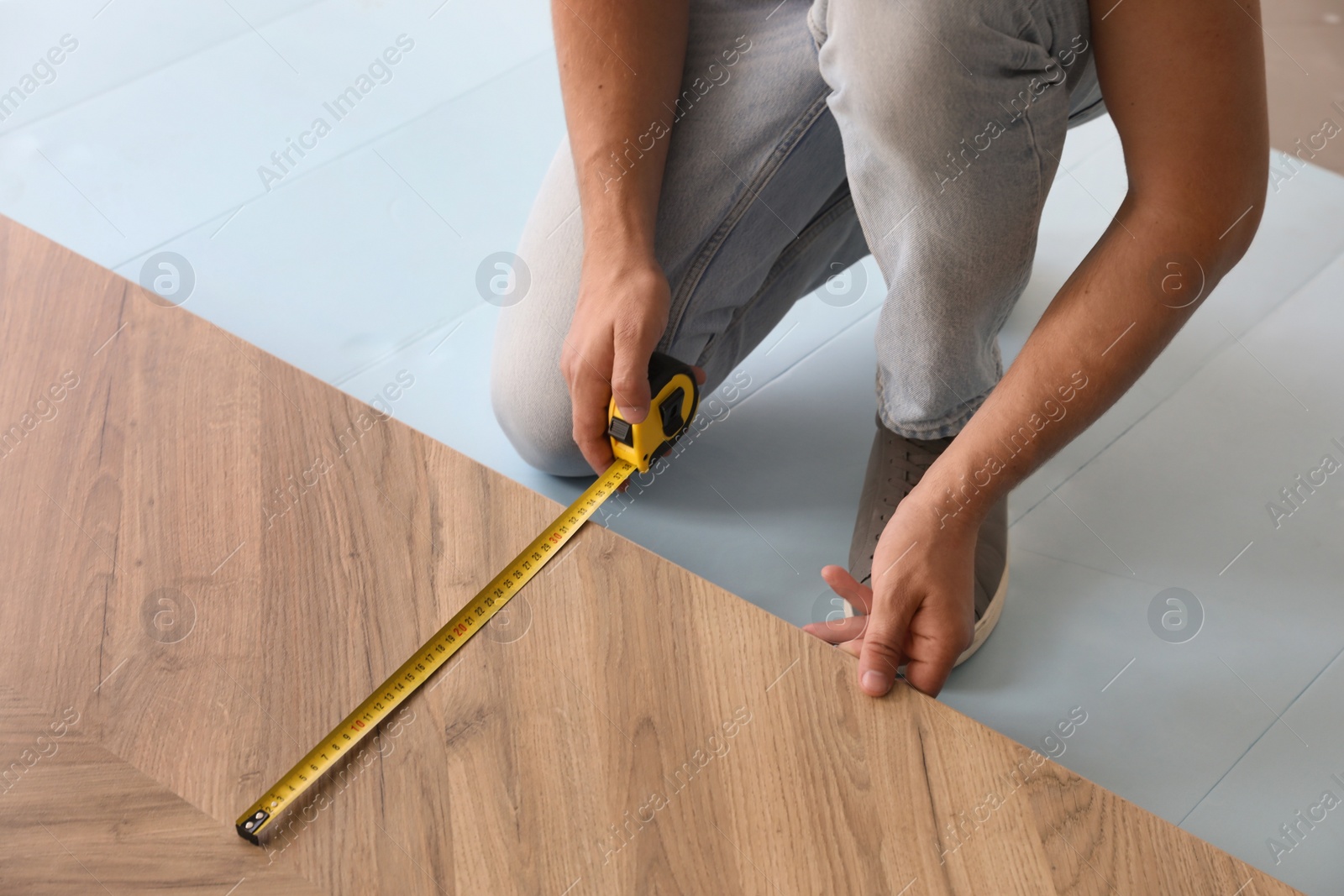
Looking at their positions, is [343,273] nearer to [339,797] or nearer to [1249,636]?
[339,797]

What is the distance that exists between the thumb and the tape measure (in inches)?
0.4

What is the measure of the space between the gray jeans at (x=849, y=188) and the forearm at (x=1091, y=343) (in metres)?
0.19

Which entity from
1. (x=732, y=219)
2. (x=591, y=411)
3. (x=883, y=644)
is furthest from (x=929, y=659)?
(x=732, y=219)

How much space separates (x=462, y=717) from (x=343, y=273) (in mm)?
1224

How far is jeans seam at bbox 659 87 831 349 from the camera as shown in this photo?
137 centimetres

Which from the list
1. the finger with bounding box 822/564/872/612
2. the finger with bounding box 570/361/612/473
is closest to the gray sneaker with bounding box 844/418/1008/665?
the finger with bounding box 822/564/872/612

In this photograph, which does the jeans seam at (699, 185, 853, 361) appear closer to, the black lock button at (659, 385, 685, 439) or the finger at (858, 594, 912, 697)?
the black lock button at (659, 385, 685, 439)

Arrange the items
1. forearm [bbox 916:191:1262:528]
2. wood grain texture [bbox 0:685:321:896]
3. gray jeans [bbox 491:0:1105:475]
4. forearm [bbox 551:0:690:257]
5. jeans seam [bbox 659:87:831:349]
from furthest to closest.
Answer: jeans seam [bbox 659:87:831:349]
forearm [bbox 551:0:690:257]
gray jeans [bbox 491:0:1105:475]
forearm [bbox 916:191:1262:528]
wood grain texture [bbox 0:685:321:896]

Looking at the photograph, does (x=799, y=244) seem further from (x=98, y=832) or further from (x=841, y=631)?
(x=98, y=832)

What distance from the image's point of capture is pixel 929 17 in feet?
3.34

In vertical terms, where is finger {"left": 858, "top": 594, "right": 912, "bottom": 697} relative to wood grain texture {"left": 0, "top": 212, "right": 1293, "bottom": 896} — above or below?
above

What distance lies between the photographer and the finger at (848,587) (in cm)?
108

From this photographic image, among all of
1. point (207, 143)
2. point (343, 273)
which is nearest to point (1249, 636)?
point (343, 273)

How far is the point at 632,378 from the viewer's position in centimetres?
111
